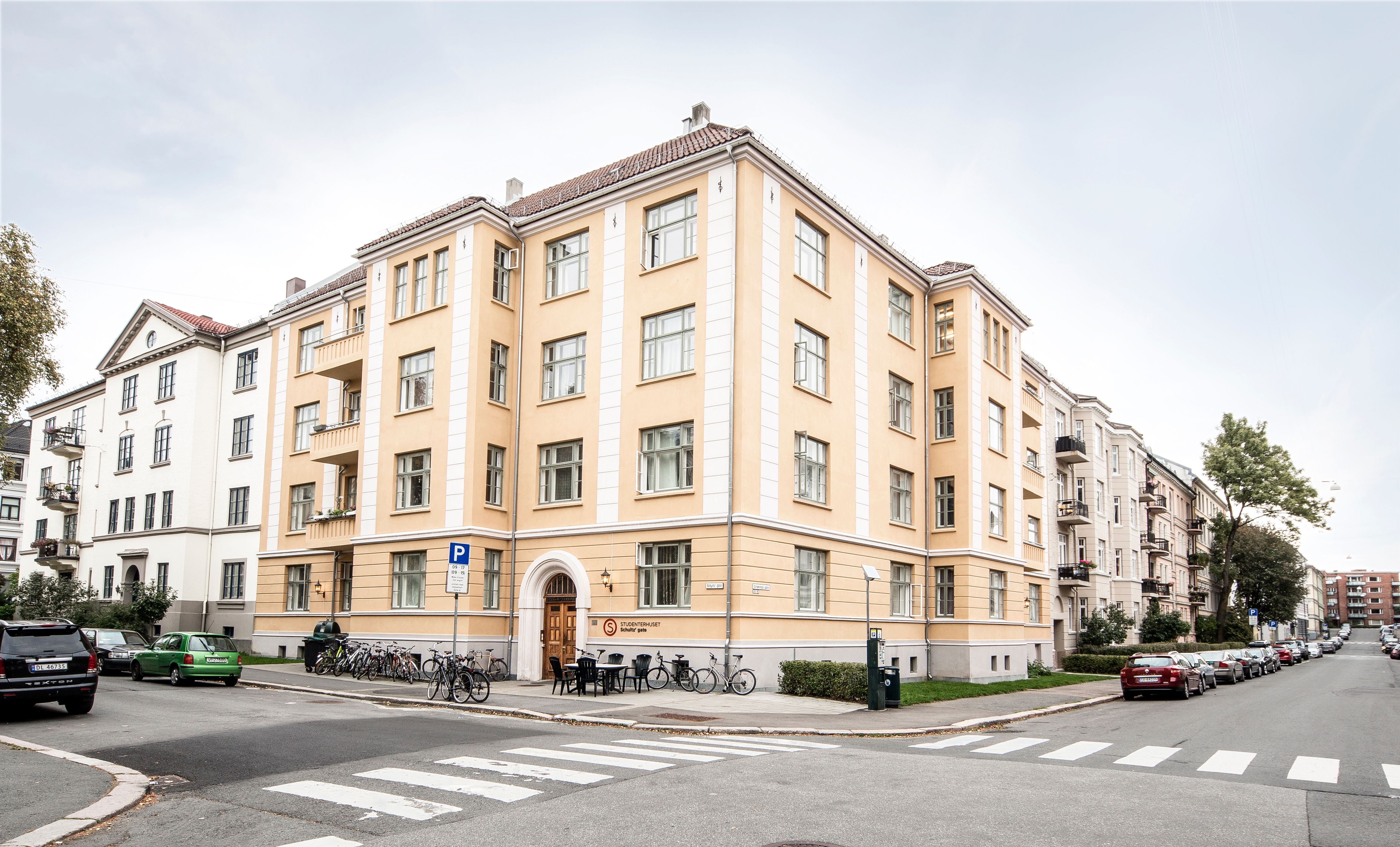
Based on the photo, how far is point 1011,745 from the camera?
49.6ft

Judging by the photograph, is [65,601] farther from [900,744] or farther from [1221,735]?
[1221,735]

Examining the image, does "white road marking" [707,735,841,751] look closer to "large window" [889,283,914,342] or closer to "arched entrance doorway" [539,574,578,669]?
"arched entrance doorway" [539,574,578,669]

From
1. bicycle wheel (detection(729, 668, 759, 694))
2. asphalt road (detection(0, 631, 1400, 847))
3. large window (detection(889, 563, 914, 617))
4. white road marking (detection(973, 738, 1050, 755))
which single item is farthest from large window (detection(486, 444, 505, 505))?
white road marking (detection(973, 738, 1050, 755))

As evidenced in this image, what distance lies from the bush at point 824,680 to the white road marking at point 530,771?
1161 cm

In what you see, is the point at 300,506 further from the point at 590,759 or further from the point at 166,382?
the point at 590,759

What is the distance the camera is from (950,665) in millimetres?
31844

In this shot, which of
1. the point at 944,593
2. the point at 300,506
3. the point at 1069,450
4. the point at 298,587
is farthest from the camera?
the point at 1069,450

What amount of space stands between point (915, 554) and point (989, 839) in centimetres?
2437

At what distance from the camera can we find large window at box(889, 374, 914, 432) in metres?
31.7

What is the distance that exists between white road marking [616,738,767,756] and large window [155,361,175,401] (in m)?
38.1

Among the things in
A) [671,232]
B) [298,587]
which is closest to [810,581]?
[671,232]

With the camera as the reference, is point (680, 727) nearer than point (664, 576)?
Yes

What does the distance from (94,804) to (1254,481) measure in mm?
72519

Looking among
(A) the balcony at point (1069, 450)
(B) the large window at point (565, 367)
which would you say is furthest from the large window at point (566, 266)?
(A) the balcony at point (1069, 450)
